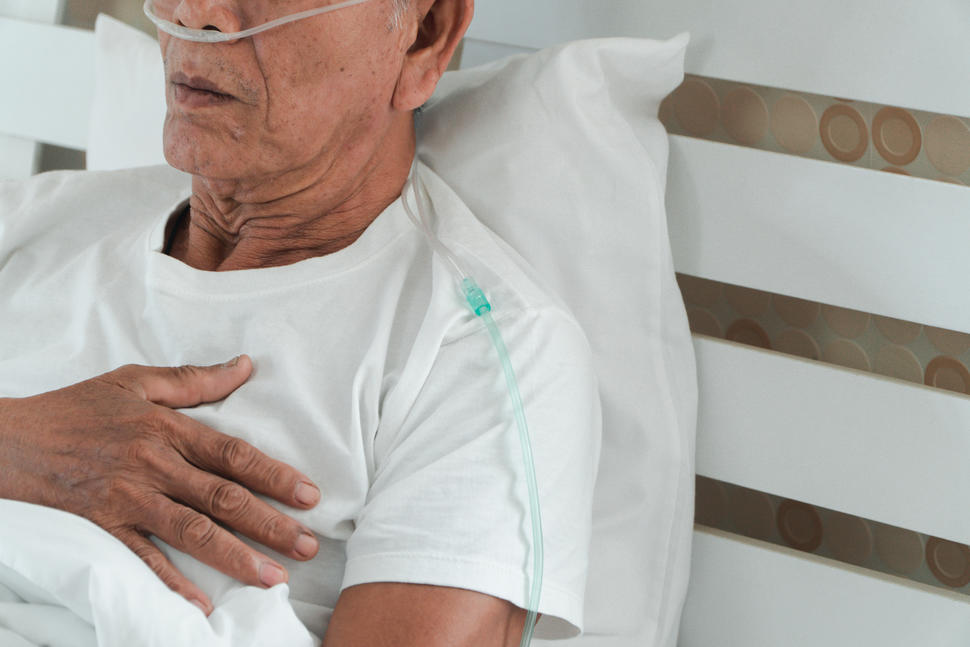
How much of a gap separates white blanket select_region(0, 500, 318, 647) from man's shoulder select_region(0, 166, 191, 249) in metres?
0.54

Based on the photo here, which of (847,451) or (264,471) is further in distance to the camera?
(847,451)

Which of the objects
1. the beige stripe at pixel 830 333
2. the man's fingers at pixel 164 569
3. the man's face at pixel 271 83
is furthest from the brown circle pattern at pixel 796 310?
the man's fingers at pixel 164 569

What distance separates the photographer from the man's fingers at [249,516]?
0.91 metres

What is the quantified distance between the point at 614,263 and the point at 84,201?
765 millimetres

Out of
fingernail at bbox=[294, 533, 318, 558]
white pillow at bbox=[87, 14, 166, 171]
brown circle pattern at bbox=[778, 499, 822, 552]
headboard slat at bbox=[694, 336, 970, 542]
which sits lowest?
fingernail at bbox=[294, 533, 318, 558]

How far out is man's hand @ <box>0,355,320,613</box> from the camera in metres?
0.90

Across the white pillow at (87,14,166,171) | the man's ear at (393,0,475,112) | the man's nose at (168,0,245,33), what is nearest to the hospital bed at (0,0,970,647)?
the man's ear at (393,0,475,112)

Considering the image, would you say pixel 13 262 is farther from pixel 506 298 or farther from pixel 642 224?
pixel 642 224

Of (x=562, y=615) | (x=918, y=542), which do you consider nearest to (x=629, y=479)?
(x=562, y=615)

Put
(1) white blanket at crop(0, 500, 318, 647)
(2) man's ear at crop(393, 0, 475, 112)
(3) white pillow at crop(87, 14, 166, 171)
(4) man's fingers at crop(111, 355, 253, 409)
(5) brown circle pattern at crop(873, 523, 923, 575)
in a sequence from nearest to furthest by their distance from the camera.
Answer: (1) white blanket at crop(0, 500, 318, 647) → (4) man's fingers at crop(111, 355, 253, 409) → (2) man's ear at crop(393, 0, 475, 112) → (5) brown circle pattern at crop(873, 523, 923, 575) → (3) white pillow at crop(87, 14, 166, 171)

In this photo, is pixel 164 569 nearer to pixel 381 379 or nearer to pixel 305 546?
pixel 305 546

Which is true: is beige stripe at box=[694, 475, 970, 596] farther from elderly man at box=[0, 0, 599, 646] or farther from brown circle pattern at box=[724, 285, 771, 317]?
elderly man at box=[0, 0, 599, 646]

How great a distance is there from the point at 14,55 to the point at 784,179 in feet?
4.96

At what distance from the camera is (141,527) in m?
0.93
